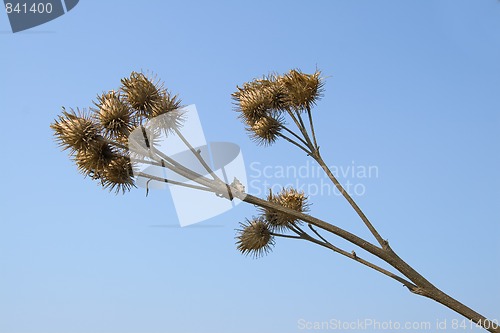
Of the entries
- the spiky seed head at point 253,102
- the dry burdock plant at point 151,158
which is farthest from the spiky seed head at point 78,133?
the spiky seed head at point 253,102

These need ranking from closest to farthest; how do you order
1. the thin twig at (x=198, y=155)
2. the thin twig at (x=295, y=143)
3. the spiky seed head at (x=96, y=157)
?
the thin twig at (x=198, y=155) < the spiky seed head at (x=96, y=157) < the thin twig at (x=295, y=143)

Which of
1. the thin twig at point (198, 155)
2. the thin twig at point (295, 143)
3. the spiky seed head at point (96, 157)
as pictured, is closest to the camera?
the thin twig at point (198, 155)

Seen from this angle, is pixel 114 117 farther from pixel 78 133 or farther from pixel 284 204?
pixel 284 204

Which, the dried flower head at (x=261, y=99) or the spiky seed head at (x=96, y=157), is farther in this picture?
the dried flower head at (x=261, y=99)

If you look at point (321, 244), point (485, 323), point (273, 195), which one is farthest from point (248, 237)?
point (485, 323)

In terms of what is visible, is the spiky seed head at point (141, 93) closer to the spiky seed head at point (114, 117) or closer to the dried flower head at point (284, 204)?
the spiky seed head at point (114, 117)

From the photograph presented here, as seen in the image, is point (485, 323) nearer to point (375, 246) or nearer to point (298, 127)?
point (375, 246)

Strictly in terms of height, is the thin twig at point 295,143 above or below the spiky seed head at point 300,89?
below

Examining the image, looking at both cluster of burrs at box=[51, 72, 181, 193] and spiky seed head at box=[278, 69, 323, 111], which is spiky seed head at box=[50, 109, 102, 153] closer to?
cluster of burrs at box=[51, 72, 181, 193]

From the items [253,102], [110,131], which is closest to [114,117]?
[110,131]
